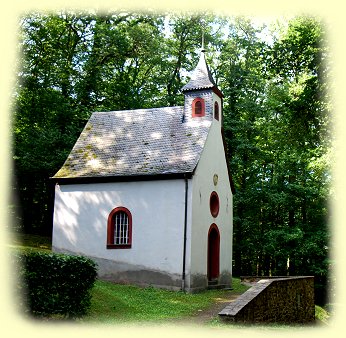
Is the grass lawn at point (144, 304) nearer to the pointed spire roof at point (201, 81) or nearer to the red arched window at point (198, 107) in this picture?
the red arched window at point (198, 107)

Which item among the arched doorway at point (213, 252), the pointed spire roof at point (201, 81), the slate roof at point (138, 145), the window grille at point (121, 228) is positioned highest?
the pointed spire roof at point (201, 81)

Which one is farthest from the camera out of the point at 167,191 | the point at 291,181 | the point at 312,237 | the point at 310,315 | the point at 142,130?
the point at 291,181

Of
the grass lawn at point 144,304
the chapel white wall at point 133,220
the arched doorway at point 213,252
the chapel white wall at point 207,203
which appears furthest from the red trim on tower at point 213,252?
the chapel white wall at point 133,220

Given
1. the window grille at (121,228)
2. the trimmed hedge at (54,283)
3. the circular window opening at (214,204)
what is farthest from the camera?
the circular window opening at (214,204)

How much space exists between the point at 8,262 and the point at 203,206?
37.0ft

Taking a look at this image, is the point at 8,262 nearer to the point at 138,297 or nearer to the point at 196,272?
the point at 138,297

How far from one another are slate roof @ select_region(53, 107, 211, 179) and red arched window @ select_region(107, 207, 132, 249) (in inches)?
70.1

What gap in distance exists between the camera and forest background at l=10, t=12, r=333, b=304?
27.2 m

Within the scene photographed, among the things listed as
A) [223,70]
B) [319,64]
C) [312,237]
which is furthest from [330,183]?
[223,70]

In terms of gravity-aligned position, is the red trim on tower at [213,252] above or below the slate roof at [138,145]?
below

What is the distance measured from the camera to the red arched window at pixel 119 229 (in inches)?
773

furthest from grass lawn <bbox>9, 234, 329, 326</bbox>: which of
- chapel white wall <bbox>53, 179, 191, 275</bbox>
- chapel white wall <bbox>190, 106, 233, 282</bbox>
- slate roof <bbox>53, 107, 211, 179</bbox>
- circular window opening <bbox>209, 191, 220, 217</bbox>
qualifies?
slate roof <bbox>53, 107, 211, 179</bbox>

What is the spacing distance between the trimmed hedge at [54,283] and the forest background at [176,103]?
560 inches

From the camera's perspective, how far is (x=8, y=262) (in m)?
10.0
